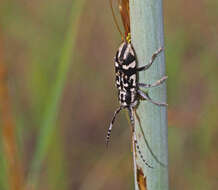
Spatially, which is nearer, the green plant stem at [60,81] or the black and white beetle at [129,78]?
the black and white beetle at [129,78]

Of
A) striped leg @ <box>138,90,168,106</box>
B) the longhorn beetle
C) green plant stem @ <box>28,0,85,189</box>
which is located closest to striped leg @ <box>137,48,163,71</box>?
the longhorn beetle

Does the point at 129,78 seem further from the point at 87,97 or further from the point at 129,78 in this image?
the point at 87,97

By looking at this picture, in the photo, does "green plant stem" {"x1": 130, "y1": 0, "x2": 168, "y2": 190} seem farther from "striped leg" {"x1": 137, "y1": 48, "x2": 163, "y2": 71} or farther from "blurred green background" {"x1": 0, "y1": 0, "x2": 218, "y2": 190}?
"blurred green background" {"x1": 0, "y1": 0, "x2": 218, "y2": 190}

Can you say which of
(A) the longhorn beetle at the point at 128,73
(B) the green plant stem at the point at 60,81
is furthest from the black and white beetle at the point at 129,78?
(B) the green plant stem at the point at 60,81

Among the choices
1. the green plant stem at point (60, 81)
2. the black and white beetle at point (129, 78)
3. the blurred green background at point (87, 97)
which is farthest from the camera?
the blurred green background at point (87, 97)

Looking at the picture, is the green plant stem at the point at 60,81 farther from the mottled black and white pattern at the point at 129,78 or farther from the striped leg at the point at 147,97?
the striped leg at the point at 147,97

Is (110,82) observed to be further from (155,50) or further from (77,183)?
(155,50)

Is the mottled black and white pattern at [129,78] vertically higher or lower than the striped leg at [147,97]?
higher
